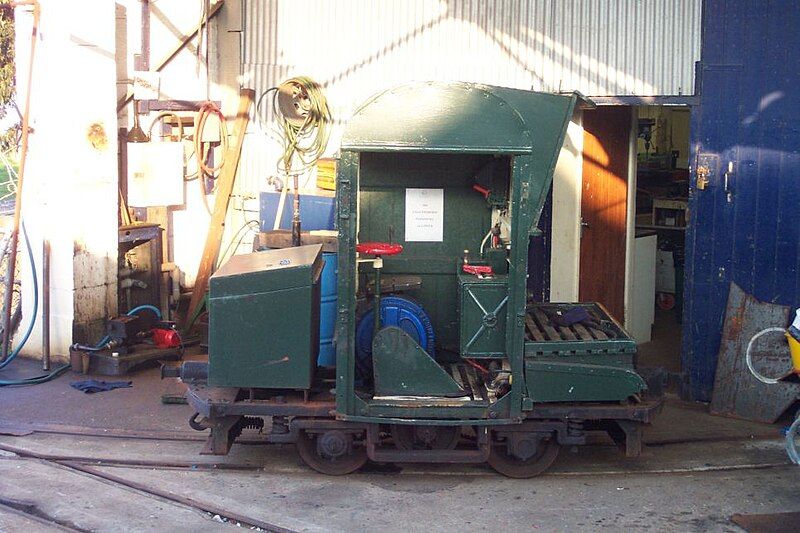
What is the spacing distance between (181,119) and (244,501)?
5.71 meters

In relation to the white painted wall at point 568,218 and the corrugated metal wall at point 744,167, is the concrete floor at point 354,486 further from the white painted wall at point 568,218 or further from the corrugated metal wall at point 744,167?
the white painted wall at point 568,218

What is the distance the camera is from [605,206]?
10930 millimetres

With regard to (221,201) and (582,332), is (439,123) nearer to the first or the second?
(582,332)

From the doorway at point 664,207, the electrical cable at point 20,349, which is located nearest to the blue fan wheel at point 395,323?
the electrical cable at point 20,349

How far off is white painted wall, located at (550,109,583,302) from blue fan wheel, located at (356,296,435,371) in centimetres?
344

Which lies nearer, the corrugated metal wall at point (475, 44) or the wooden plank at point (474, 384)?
the wooden plank at point (474, 384)

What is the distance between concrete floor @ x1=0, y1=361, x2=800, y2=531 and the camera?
6617 mm

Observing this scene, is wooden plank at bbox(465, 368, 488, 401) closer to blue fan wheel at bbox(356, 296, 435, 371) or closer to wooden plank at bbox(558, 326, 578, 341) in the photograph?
blue fan wheel at bbox(356, 296, 435, 371)

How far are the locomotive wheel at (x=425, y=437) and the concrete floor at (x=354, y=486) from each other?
28cm

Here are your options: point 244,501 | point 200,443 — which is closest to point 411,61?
point 200,443

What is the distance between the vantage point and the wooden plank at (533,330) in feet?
24.2

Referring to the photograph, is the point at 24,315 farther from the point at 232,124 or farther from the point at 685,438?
the point at 685,438

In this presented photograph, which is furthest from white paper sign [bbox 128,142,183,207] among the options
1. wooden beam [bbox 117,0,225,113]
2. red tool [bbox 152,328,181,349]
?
red tool [bbox 152,328,181,349]

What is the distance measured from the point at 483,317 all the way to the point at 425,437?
964 millimetres
